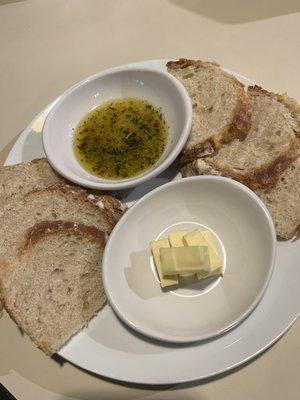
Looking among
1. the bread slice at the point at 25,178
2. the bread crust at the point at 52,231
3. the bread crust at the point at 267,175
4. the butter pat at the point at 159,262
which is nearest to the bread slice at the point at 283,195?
the bread crust at the point at 267,175

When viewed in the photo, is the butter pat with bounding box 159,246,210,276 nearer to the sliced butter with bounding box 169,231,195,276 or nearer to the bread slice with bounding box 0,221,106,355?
the sliced butter with bounding box 169,231,195,276

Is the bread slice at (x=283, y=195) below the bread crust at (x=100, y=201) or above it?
above

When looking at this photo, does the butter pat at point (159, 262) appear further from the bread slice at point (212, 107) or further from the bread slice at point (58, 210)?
the bread slice at point (212, 107)

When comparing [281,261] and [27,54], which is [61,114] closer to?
[27,54]

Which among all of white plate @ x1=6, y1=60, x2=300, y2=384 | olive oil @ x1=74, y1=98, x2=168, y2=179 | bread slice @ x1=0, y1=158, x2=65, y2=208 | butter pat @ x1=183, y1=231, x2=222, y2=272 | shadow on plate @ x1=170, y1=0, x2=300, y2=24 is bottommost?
white plate @ x1=6, y1=60, x2=300, y2=384

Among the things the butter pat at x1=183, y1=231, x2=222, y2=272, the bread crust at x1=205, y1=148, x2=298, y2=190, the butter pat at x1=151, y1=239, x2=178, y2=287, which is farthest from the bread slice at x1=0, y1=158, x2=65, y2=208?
the bread crust at x1=205, y1=148, x2=298, y2=190

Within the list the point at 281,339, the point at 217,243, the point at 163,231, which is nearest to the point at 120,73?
the point at 163,231

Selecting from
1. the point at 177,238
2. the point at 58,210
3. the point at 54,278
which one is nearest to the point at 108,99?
the point at 58,210
